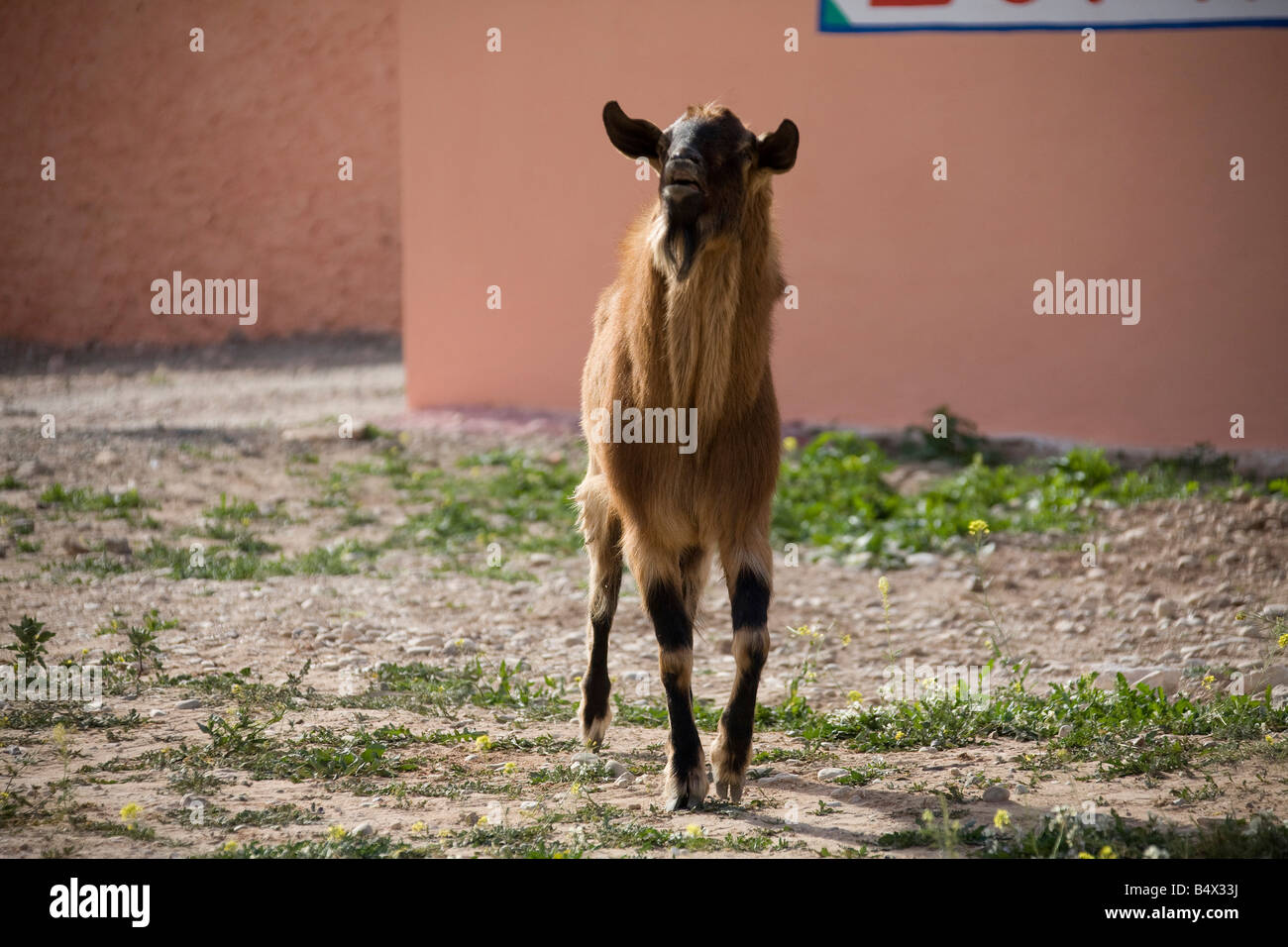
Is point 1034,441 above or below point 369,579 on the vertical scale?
above

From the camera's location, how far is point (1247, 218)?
9617 millimetres

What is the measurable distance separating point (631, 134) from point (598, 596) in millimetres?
1978

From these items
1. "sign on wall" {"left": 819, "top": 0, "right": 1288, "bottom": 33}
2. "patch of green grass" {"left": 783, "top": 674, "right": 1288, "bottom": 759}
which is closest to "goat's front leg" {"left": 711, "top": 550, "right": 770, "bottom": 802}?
"patch of green grass" {"left": 783, "top": 674, "right": 1288, "bottom": 759}

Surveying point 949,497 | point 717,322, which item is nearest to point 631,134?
point 717,322

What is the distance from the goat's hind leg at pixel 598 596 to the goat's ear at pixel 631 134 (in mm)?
1351

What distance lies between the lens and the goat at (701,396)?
4.30 meters

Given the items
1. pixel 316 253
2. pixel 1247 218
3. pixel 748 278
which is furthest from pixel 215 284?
pixel 748 278

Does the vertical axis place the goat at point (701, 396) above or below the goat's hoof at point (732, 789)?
above

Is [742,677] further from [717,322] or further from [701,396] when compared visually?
[717,322]

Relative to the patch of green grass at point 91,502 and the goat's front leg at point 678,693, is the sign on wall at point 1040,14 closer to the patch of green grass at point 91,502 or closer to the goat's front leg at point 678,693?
the patch of green grass at point 91,502

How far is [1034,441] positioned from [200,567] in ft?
20.4

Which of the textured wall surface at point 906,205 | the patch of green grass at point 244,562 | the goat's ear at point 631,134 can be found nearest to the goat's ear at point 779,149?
the goat's ear at point 631,134

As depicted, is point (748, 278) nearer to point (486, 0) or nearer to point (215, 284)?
point (486, 0)

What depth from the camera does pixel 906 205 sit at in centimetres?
1032
